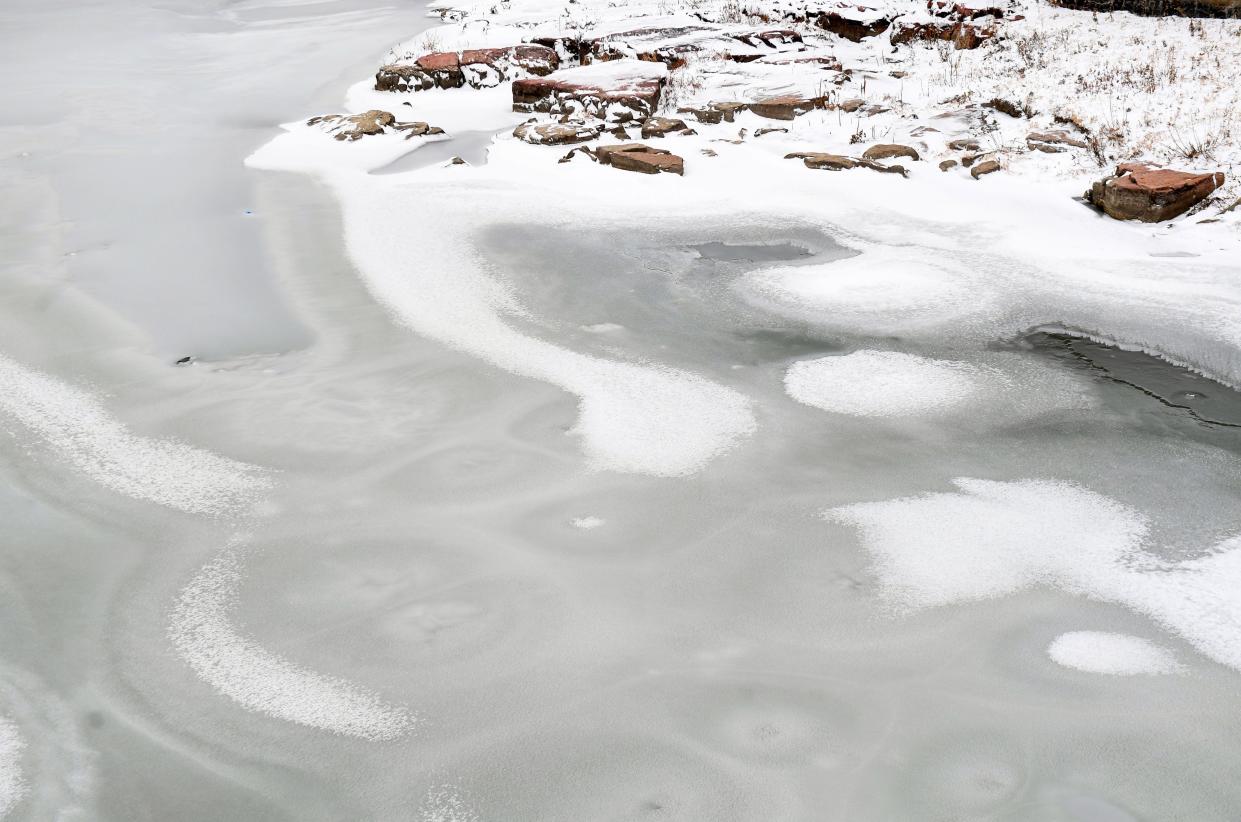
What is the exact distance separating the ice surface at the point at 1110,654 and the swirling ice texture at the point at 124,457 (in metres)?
2.51

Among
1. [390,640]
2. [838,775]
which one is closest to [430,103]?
[390,640]

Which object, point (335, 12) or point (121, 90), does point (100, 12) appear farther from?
point (121, 90)

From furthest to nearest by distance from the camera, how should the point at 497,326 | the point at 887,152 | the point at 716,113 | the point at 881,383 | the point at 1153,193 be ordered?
the point at 716,113 → the point at 887,152 → the point at 1153,193 → the point at 497,326 → the point at 881,383

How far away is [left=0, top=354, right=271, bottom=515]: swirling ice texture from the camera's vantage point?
136 inches

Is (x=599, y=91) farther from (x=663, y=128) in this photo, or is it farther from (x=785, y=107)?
(x=785, y=107)

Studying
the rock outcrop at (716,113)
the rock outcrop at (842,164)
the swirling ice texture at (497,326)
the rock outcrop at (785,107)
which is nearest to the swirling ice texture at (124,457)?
the swirling ice texture at (497,326)

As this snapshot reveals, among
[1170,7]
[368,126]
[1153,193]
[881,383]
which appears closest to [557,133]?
[368,126]

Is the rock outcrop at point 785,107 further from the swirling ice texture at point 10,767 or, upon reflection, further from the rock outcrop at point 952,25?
the swirling ice texture at point 10,767

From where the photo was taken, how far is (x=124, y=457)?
3.70m

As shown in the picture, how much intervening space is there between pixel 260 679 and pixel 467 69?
8.63 m

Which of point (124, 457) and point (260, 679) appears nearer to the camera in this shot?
point (260, 679)

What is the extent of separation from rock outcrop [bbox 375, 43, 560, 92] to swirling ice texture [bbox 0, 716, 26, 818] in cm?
834

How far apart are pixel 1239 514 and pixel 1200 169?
3954 millimetres

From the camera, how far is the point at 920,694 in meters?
2.57
